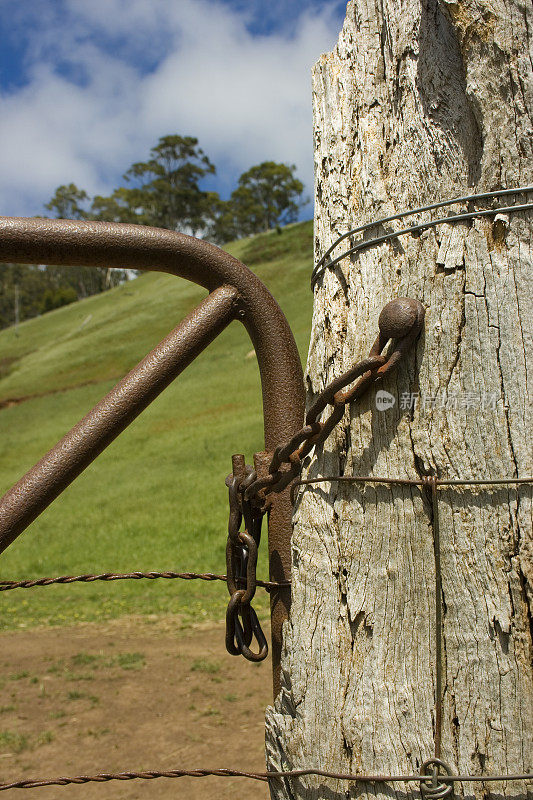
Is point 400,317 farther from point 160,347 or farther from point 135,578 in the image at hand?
point 135,578

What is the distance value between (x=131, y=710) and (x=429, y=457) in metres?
4.65

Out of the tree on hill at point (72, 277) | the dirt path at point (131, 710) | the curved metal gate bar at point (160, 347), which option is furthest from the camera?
the tree on hill at point (72, 277)

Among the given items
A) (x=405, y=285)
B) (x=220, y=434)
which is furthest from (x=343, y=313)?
(x=220, y=434)

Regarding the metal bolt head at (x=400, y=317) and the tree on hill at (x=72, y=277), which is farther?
the tree on hill at (x=72, y=277)

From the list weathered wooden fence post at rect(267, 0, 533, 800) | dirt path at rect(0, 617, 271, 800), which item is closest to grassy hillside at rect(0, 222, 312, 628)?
dirt path at rect(0, 617, 271, 800)

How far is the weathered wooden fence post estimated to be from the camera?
102cm

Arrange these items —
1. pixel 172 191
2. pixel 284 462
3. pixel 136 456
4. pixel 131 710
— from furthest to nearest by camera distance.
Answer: pixel 172 191 → pixel 136 456 → pixel 131 710 → pixel 284 462

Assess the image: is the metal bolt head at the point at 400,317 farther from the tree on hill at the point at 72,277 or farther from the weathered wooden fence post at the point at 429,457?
the tree on hill at the point at 72,277

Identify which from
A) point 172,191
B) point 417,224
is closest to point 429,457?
point 417,224

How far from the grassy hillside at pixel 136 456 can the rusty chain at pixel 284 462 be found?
6.06 m

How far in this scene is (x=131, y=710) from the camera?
4977mm

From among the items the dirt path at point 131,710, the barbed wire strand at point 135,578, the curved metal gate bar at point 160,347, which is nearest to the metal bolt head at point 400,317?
the curved metal gate bar at point 160,347

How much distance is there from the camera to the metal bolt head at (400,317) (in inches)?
41.4

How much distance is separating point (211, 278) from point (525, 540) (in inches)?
29.4
